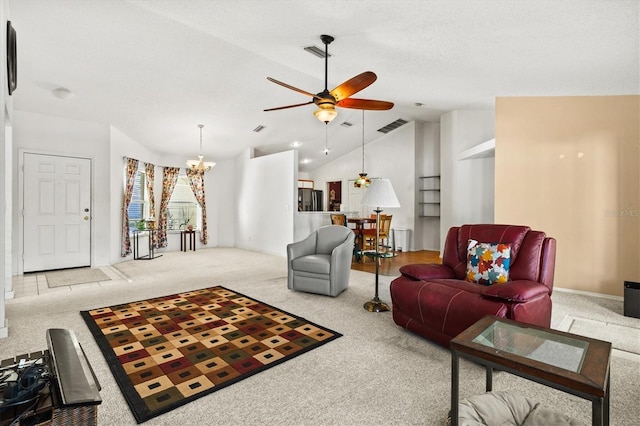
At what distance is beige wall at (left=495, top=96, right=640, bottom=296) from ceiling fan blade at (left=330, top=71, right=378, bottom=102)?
2.86m

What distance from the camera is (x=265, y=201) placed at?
26.9ft

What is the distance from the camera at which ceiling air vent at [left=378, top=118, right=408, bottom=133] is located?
8554 millimetres

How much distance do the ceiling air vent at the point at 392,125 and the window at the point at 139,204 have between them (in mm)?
6043

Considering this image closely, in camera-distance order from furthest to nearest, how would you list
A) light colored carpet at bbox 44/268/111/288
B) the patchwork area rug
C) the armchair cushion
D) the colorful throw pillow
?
1. light colored carpet at bbox 44/268/111/288
2. the armchair cushion
3. the colorful throw pillow
4. the patchwork area rug

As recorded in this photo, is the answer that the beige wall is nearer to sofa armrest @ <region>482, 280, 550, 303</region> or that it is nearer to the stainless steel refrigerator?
sofa armrest @ <region>482, 280, 550, 303</region>

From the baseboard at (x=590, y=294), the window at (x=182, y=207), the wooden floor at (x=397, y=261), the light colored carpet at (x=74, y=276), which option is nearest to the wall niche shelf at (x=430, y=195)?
the wooden floor at (x=397, y=261)

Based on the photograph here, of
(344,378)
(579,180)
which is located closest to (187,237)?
(344,378)

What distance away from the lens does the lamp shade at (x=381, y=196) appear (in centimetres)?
352

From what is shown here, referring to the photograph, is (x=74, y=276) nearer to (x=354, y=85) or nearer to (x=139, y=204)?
(x=139, y=204)

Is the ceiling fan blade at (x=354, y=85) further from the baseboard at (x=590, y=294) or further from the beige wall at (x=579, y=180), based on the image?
the baseboard at (x=590, y=294)

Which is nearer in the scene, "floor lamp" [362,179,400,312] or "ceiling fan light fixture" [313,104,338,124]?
"floor lamp" [362,179,400,312]

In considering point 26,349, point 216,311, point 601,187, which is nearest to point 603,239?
point 601,187

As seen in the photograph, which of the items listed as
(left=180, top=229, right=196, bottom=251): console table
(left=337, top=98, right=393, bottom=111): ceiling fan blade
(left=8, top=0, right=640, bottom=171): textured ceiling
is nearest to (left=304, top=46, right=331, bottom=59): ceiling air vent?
(left=8, top=0, right=640, bottom=171): textured ceiling

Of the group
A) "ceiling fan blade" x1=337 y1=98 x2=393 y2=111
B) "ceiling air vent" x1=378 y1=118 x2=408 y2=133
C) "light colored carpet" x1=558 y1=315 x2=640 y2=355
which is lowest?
"light colored carpet" x1=558 y1=315 x2=640 y2=355
